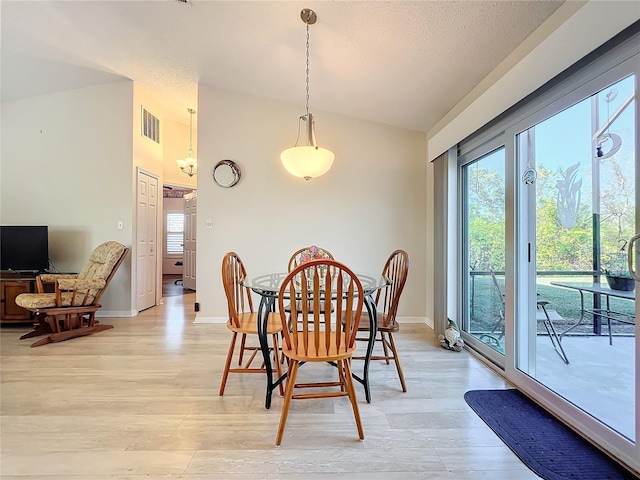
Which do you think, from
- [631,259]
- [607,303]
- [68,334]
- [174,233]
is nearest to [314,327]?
[631,259]

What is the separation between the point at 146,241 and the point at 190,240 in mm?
2145

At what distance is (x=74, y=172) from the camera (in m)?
4.19

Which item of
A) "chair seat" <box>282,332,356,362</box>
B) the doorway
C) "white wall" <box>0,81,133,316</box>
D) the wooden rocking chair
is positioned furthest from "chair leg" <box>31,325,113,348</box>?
the doorway

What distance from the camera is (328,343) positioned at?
1.67 meters

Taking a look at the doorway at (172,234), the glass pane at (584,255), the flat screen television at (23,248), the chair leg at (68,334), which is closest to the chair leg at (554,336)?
the glass pane at (584,255)

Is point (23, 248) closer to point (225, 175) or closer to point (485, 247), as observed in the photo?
point (225, 175)

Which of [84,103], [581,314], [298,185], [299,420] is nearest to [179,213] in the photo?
[84,103]

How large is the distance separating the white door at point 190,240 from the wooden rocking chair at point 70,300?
281 cm

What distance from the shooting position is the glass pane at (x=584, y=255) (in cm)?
158

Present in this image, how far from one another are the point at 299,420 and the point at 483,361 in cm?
174

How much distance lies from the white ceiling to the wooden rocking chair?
2.22 m

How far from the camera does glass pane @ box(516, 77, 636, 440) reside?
62.1 inches

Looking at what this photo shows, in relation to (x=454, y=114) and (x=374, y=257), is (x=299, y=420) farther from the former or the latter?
(x=454, y=114)

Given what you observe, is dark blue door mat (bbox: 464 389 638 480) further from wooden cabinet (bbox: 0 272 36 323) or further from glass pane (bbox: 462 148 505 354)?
wooden cabinet (bbox: 0 272 36 323)
